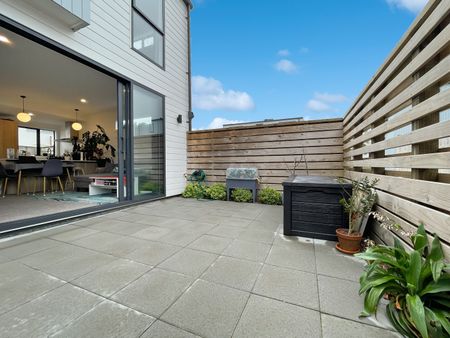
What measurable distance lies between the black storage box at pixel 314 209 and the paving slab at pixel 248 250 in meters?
0.51

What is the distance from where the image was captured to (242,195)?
443 centimetres

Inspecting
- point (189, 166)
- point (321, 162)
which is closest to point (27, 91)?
point (189, 166)

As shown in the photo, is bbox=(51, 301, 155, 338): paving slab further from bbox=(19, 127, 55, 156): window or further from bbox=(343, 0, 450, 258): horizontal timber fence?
bbox=(19, 127, 55, 156): window

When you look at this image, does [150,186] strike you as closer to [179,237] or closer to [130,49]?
[179,237]

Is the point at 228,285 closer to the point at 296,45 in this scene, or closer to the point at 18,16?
the point at 18,16

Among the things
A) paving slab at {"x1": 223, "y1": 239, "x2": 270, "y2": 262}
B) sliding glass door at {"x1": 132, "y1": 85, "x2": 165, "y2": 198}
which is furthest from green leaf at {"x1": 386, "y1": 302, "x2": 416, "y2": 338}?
sliding glass door at {"x1": 132, "y1": 85, "x2": 165, "y2": 198}

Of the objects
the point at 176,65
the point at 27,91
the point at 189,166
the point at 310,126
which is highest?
the point at 176,65

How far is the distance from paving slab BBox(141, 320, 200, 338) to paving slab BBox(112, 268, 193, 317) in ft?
0.28

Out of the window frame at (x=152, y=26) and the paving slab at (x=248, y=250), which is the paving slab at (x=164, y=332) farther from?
the window frame at (x=152, y=26)

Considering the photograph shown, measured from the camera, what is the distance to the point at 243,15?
5.69 metres

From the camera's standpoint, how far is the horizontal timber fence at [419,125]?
1090 mm

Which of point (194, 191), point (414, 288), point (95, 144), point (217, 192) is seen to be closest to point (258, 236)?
point (414, 288)

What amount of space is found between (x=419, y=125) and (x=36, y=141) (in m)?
12.0

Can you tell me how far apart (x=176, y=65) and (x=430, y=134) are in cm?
531
